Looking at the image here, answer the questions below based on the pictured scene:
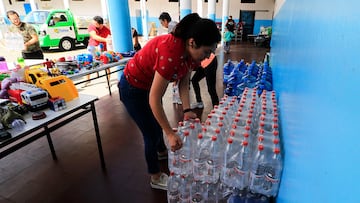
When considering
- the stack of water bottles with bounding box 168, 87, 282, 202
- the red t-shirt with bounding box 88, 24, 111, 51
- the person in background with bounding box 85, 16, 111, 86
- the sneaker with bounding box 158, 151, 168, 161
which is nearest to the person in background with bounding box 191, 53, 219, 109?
the stack of water bottles with bounding box 168, 87, 282, 202

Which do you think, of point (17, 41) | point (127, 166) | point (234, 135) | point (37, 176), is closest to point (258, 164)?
point (234, 135)

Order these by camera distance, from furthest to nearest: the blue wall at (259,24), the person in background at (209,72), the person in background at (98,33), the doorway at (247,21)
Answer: the doorway at (247,21) < the blue wall at (259,24) < the person in background at (98,33) < the person in background at (209,72)

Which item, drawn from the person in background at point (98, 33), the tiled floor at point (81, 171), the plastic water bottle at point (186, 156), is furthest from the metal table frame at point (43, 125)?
the person in background at point (98, 33)

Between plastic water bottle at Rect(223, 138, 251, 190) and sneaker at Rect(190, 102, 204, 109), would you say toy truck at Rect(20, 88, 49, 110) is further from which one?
sneaker at Rect(190, 102, 204, 109)

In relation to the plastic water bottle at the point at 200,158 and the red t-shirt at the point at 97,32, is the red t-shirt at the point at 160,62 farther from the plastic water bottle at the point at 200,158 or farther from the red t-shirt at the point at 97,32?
the red t-shirt at the point at 97,32

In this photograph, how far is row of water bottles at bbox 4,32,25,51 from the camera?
3.12 meters

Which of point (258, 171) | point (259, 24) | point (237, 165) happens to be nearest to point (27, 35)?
point (237, 165)

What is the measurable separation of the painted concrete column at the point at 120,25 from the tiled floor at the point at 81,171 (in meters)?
1.99

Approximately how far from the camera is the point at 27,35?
3.27 meters

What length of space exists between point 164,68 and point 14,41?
313cm

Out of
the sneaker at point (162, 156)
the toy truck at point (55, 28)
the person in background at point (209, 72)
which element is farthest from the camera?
the toy truck at point (55, 28)

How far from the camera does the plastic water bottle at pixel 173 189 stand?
1.67 meters

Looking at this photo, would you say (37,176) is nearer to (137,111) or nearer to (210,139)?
(137,111)

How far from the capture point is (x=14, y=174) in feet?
6.90
